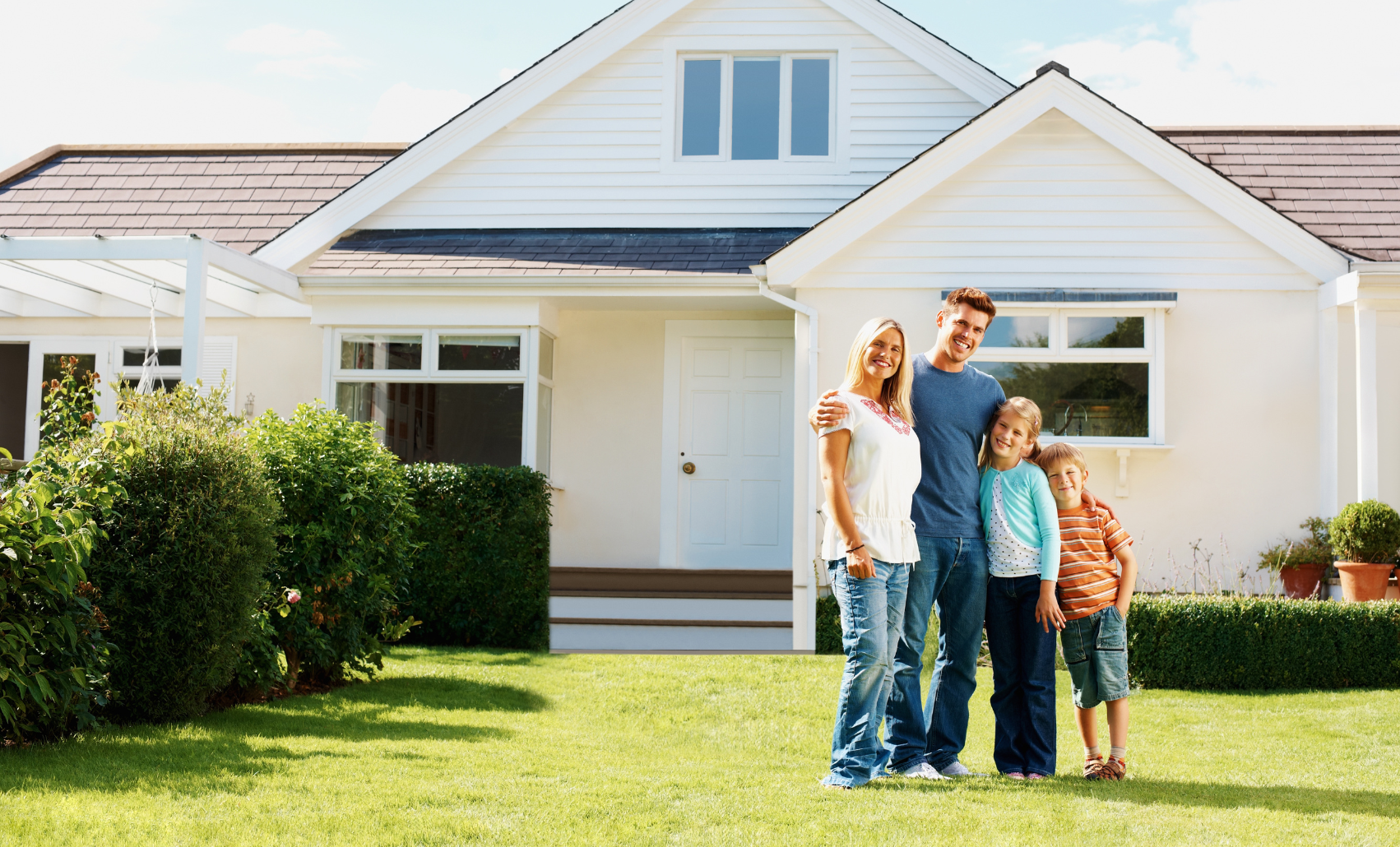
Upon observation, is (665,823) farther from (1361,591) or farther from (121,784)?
(1361,591)

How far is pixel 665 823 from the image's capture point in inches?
136

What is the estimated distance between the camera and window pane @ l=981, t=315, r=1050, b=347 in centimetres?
903

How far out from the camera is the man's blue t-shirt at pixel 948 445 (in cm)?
413

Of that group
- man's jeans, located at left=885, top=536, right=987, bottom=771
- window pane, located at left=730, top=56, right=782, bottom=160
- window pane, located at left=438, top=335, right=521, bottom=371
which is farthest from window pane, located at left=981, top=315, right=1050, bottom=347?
man's jeans, located at left=885, top=536, right=987, bottom=771

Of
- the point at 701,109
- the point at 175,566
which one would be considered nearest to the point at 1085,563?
the point at 175,566

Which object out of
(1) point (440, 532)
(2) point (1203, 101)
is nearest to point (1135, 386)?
(1) point (440, 532)

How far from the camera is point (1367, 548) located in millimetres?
8219

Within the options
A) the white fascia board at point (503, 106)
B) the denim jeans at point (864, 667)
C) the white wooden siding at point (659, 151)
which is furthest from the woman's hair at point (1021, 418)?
the white fascia board at point (503, 106)

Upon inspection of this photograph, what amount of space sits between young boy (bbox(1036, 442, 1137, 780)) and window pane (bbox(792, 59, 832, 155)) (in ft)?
23.9

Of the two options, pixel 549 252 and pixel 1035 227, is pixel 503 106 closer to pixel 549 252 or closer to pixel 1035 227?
pixel 549 252

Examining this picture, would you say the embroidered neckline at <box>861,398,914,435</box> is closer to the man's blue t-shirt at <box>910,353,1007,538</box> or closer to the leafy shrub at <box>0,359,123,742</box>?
the man's blue t-shirt at <box>910,353,1007,538</box>

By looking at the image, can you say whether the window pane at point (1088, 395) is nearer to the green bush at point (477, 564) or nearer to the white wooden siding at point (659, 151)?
the white wooden siding at point (659, 151)

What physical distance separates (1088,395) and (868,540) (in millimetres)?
Answer: 5714

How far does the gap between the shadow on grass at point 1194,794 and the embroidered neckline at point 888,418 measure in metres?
1.26
